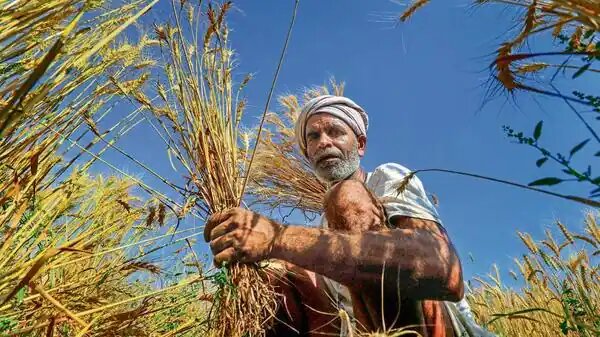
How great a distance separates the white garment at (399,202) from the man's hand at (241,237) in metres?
0.23

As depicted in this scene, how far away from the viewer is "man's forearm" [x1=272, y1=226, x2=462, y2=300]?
1.00m

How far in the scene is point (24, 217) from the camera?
3.51 ft

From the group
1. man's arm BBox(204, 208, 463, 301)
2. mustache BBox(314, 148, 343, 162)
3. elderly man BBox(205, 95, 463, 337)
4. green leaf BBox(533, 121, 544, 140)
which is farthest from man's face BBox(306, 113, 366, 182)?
green leaf BBox(533, 121, 544, 140)

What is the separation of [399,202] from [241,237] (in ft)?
1.55

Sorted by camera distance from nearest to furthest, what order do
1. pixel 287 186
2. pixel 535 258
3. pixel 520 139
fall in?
pixel 520 139 → pixel 535 258 → pixel 287 186

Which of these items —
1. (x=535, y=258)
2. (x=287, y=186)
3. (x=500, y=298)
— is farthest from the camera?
(x=287, y=186)

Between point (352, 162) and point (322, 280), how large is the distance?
20.2 inches

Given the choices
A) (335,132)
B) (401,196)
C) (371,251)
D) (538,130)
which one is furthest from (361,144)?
(538,130)

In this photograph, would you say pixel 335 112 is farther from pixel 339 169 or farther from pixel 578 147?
pixel 578 147

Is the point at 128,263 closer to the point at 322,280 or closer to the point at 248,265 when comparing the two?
the point at 248,265

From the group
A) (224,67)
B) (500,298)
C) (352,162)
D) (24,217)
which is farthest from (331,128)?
(500,298)

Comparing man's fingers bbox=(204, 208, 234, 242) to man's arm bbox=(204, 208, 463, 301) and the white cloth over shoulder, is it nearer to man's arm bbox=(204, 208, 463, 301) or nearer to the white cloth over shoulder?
man's arm bbox=(204, 208, 463, 301)

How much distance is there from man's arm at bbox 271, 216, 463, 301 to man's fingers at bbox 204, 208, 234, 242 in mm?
136

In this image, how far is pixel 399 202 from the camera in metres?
1.26
